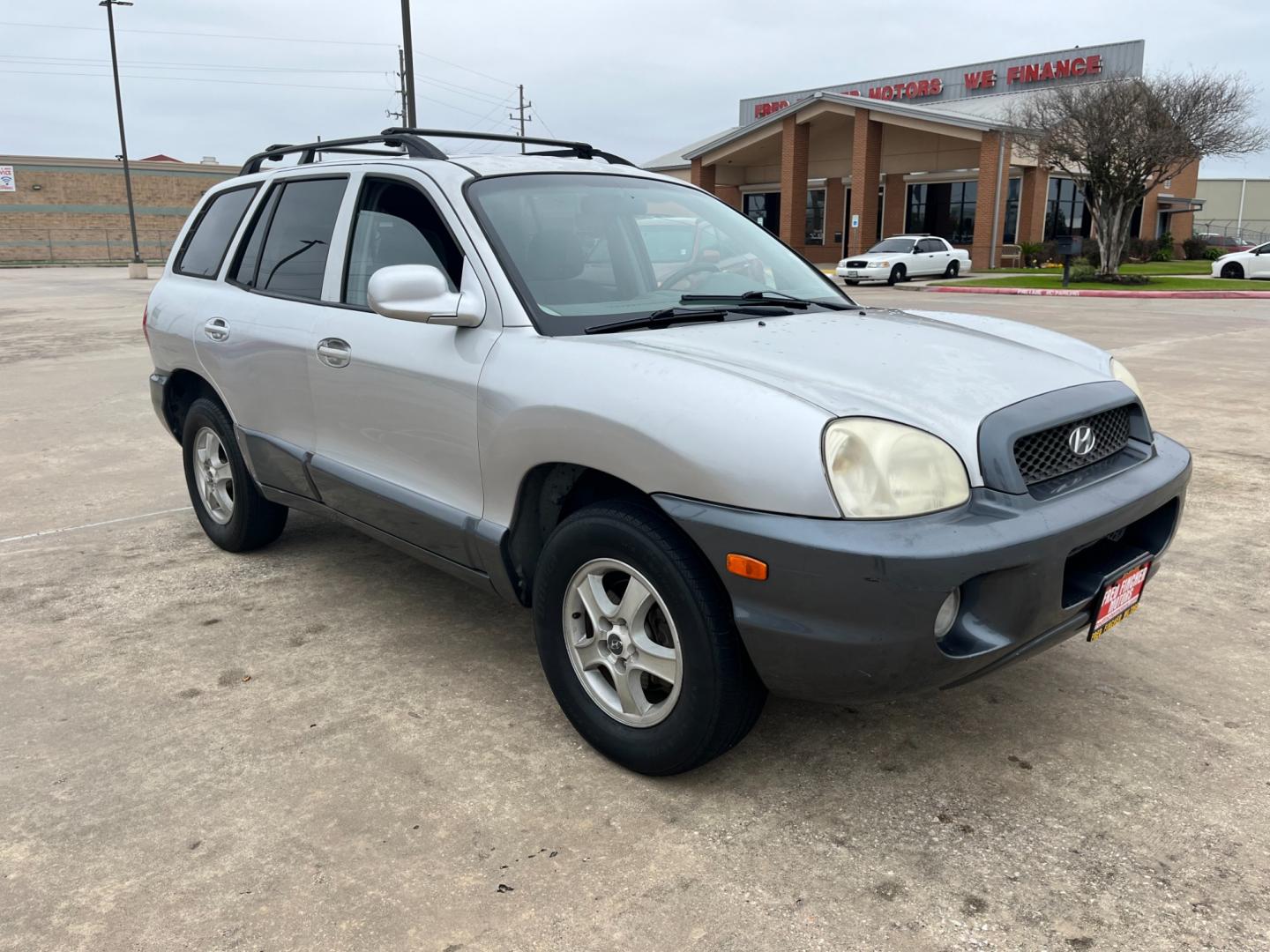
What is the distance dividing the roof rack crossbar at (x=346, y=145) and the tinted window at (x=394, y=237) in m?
0.20

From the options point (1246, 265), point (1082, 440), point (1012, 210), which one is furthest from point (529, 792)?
point (1012, 210)

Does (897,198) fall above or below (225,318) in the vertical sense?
above

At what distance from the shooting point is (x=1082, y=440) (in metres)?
2.79

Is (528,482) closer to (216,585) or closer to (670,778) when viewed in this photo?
(670,778)

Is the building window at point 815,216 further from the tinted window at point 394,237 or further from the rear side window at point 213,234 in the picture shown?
the tinted window at point 394,237

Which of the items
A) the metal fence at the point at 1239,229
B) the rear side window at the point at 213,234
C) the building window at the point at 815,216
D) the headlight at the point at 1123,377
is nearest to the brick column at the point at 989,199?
the building window at the point at 815,216

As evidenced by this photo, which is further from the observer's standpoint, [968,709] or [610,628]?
[968,709]

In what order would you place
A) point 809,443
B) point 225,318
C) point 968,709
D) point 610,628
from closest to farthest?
point 809,443 < point 610,628 < point 968,709 < point 225,318

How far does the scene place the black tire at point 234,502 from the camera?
15.2 ft

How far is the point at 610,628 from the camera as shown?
112 inches

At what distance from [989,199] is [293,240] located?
35.5 meters

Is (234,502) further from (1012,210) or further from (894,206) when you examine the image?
(894,206)

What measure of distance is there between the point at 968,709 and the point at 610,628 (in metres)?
1.29

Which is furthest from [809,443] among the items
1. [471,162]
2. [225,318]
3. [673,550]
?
[225,318]
